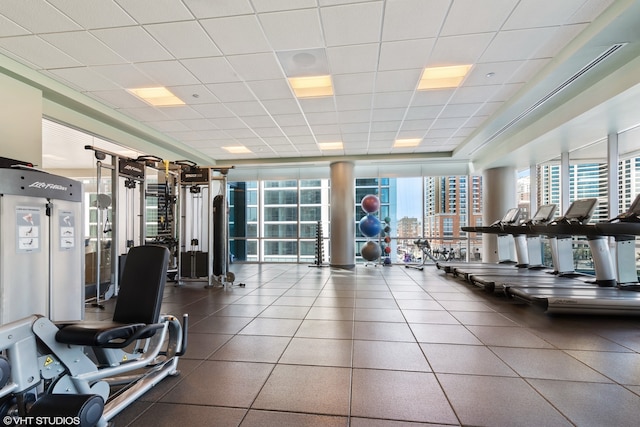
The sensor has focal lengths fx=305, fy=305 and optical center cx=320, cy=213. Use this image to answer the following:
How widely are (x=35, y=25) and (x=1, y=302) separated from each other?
314 cm

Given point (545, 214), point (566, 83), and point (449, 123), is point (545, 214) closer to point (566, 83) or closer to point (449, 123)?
point (449, 123)

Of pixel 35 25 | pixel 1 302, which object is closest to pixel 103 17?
pixel 35 25

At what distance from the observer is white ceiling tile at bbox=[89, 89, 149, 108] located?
4.83 m

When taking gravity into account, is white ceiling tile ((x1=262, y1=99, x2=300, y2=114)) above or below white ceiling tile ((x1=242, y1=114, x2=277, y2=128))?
above

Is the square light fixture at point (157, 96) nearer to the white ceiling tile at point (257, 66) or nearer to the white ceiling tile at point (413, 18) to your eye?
the white ceiling tile at point (257, 66)

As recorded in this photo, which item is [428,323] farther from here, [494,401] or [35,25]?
[35,25]

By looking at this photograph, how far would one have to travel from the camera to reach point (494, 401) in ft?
6.52

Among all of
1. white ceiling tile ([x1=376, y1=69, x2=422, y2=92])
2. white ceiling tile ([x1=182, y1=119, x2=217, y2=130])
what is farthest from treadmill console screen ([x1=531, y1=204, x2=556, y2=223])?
white ceiling tile ([x1=182, y1=119, x2=217, y2=130])

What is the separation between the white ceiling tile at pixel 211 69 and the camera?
394 cm

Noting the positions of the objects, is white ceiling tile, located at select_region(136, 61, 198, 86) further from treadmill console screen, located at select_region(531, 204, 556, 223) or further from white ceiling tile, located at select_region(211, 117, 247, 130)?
treadmill console screen, located at select_region(531, 204, 556, 223)

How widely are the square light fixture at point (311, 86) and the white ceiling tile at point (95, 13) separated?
210cm

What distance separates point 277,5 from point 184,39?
124cm

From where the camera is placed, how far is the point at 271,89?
4754mm

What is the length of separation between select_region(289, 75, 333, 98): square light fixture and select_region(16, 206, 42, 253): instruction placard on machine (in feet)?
11.5
